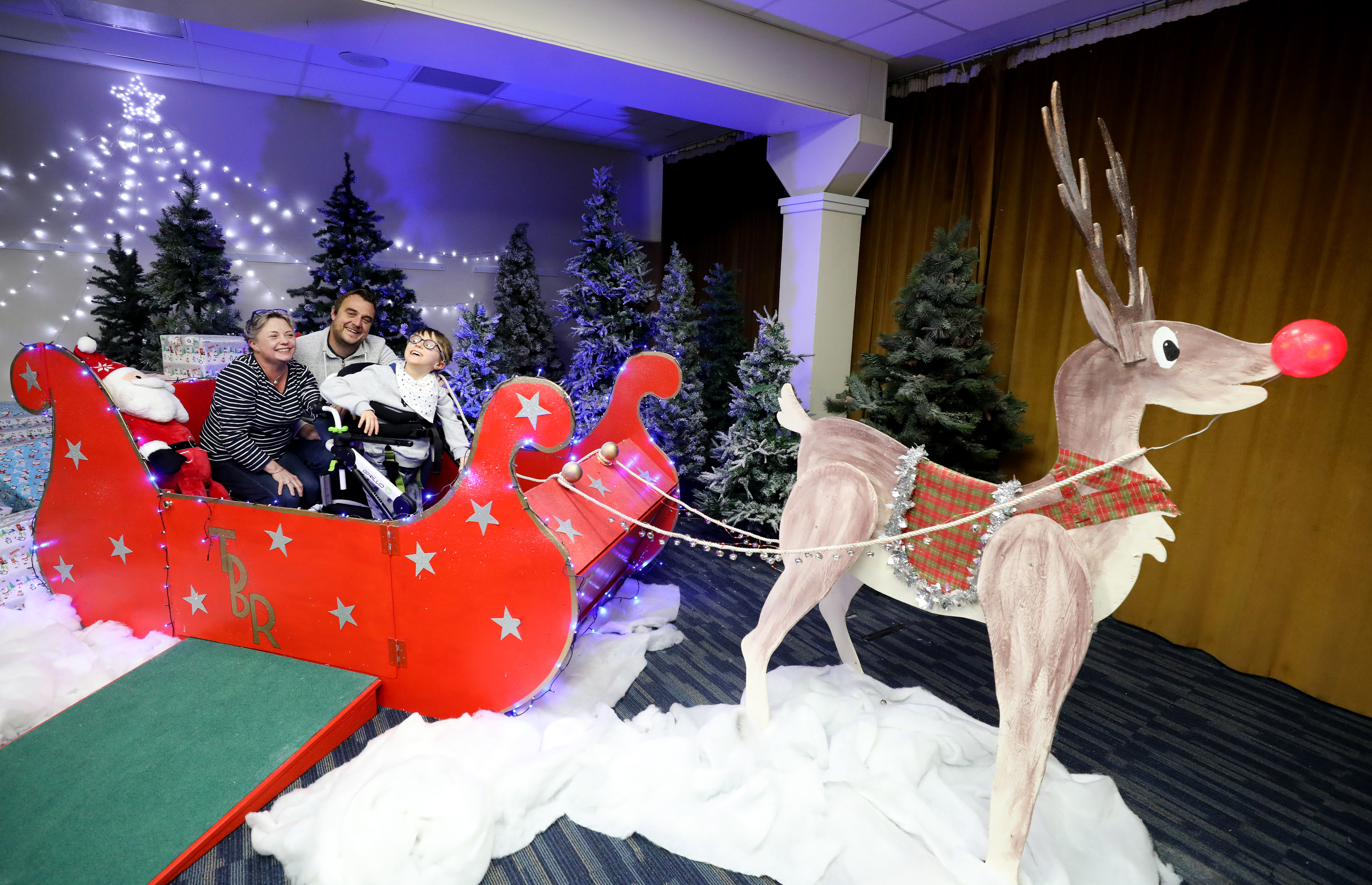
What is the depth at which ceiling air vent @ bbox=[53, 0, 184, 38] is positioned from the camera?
3627mm

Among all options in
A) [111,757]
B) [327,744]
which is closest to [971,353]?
[327,744]

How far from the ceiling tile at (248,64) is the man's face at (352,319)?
250cm

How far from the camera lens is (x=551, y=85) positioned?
3459 mm

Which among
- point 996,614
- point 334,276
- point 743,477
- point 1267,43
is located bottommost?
point 743,477

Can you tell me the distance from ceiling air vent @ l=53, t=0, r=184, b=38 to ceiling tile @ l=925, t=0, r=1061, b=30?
4.11 m

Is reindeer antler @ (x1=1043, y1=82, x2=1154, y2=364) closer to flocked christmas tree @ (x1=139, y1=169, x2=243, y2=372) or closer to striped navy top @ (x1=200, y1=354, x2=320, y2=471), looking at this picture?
striped navy top @ (x1=200, y1=354, x2=320, y2=471)

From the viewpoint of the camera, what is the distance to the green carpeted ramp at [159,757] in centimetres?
156

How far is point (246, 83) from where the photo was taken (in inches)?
189

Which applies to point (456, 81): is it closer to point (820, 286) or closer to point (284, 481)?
point (820, 286)

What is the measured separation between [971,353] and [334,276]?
4462 millimetres

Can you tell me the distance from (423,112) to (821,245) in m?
3.79

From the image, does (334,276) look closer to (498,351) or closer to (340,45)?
(498,351)

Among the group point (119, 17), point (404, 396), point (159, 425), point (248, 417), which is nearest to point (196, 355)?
point (159, 425)

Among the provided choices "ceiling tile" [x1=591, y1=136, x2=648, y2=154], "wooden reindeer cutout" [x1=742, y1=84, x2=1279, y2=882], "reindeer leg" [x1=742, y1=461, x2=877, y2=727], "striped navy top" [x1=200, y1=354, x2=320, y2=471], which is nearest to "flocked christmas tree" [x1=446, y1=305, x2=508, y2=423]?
"striped navy top" [x1=200, y1=354, x2=320, y2=471]
